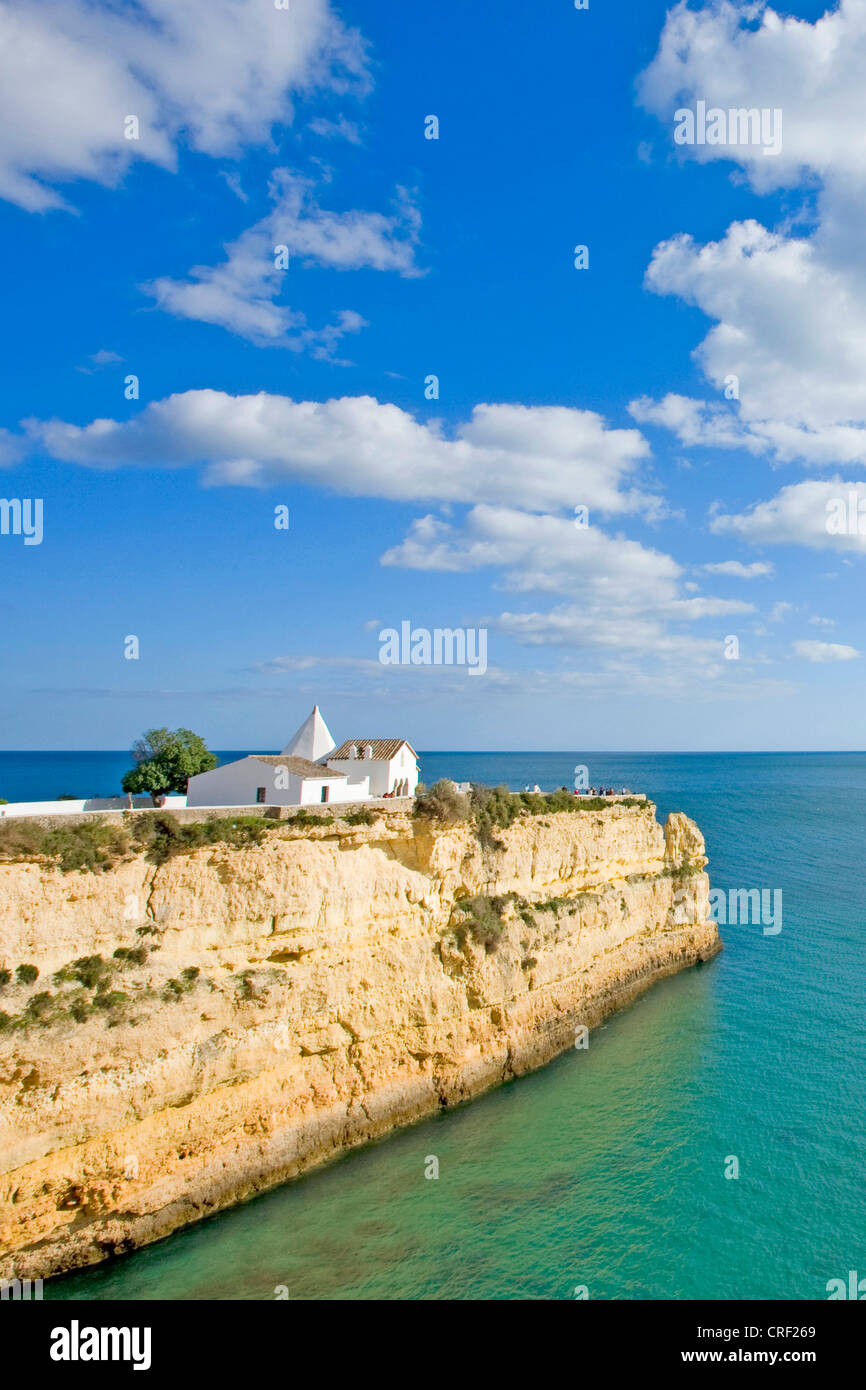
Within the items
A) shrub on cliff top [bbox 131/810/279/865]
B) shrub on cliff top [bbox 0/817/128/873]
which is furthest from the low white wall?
shrub on cliff top [bbox 131/810/279/865]

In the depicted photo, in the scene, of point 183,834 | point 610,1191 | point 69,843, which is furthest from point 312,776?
point 610,1191

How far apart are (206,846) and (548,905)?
13218mm

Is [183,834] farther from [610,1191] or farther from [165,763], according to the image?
[610,1191]

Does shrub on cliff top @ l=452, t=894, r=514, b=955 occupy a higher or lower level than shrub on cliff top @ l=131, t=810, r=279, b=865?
lower

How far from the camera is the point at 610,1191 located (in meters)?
15.7

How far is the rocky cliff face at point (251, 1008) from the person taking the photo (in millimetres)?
14219

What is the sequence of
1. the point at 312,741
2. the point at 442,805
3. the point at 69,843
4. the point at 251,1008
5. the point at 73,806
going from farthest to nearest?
1. the point at 312,741
2. the point at 442,805
3. the point at 73,806
4. the point at 251,1008
5. the point at 69,843

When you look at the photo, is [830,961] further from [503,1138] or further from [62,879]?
[62,879]

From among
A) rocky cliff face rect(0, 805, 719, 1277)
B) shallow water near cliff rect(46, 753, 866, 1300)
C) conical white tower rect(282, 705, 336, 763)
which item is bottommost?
shallow water near cliff rect(46, 753, 866, 1300)

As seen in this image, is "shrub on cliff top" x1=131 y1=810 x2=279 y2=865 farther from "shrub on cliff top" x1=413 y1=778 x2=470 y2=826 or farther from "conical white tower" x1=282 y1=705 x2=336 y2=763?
"conical white tower" x1=282 y1=705 x2=336 y2=763

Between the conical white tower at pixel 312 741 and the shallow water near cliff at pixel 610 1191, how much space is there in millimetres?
14796

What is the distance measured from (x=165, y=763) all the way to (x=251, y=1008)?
10546 mm

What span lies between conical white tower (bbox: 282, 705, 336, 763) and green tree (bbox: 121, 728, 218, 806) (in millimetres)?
5235

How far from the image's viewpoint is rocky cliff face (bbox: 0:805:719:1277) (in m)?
14.2
